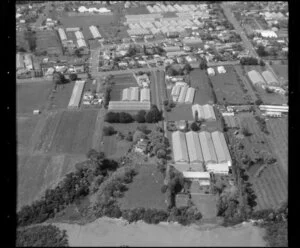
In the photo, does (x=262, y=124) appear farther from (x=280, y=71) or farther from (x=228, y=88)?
(x=280, y=71)

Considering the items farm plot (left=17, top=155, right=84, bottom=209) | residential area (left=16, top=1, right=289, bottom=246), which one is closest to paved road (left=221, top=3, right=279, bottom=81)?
residential area (left=16, top=1, right=289, bottom=246)

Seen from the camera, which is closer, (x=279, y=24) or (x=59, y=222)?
(x=59, y=222)

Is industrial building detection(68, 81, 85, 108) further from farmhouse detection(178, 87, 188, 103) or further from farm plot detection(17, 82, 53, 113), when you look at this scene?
farmhouse detection(178, 87, 188, 103)

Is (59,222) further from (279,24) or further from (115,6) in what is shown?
(115,6)

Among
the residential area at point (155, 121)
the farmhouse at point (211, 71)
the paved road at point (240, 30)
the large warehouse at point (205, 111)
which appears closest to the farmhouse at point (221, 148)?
the residential area at point (155, 121)

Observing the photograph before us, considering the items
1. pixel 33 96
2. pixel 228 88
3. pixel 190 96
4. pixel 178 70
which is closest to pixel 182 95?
pixel 190 96
